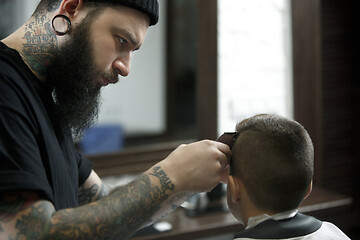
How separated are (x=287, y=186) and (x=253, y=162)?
0.41 ft

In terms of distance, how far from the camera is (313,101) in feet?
10.2

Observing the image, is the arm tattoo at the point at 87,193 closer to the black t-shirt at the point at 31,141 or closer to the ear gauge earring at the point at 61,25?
the black t-shirt at the point at 31,141

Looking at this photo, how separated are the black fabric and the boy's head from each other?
0.16ft

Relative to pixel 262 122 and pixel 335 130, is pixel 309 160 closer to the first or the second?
pixel 262 122

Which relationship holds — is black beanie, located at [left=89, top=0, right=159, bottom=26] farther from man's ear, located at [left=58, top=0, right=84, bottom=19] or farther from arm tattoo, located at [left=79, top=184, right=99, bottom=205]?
arm tattoo, located at [left=79, top=184, right=99, bottom=205]

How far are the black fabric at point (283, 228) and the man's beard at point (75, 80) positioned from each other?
0.68m

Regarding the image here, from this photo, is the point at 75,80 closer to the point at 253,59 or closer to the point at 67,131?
the point at 67,131

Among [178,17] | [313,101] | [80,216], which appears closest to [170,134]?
[178,17]

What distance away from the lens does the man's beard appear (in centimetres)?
133

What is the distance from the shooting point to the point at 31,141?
1.13 metres

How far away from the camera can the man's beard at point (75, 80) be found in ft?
4.37

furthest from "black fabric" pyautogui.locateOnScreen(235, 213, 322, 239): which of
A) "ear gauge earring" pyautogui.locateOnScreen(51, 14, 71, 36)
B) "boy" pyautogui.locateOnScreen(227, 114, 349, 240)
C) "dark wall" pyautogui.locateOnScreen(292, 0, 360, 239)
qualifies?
"dark wall" pyautogui.locateOnScreen(292, 0, 360, 239)

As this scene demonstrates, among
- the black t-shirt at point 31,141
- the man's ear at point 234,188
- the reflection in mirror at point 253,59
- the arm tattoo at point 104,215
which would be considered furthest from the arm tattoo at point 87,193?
the reflection in mirror at point 253,59

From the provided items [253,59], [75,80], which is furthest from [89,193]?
[253,59]
